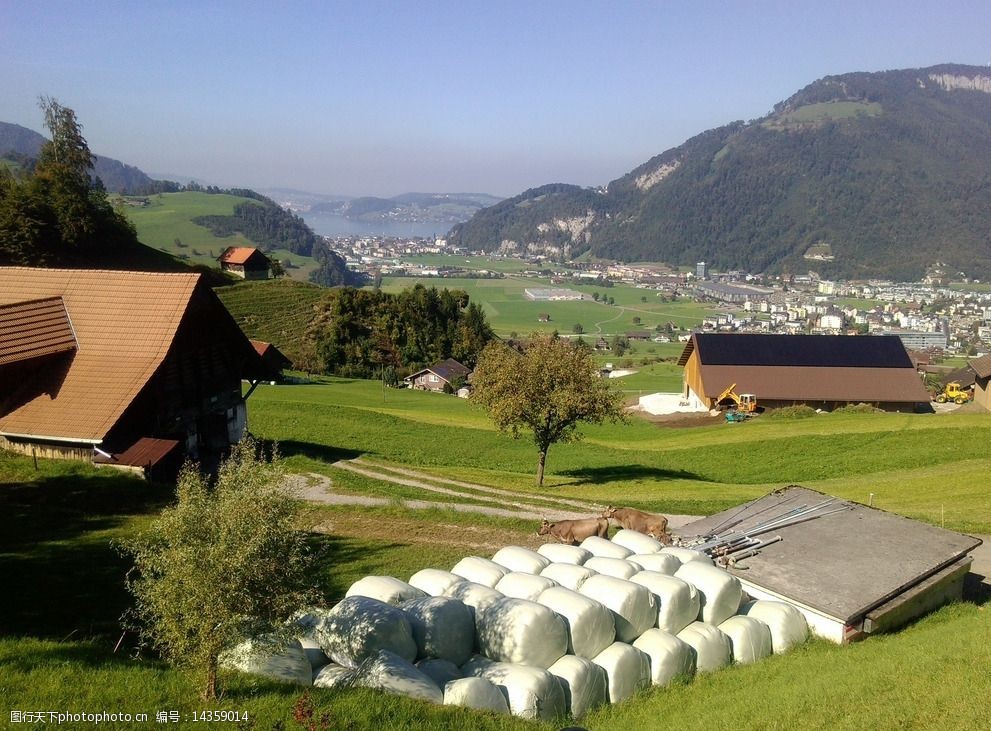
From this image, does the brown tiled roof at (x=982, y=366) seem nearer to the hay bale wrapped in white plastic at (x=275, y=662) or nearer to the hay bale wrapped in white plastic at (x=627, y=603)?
the hay bale wrapped in white plastic at (x=627, y=603)

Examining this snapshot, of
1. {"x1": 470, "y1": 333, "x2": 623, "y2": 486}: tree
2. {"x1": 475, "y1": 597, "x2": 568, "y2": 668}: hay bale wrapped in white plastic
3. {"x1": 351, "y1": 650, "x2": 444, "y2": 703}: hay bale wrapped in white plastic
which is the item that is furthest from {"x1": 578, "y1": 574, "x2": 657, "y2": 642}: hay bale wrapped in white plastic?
{"x1": 470, "y1": 333, "x2": 623, "y2": 486}: tree

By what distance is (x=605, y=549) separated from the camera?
53.8ft

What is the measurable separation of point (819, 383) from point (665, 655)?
6150 centimetres

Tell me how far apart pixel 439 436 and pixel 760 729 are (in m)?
37.6

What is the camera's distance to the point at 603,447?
49.5 meters

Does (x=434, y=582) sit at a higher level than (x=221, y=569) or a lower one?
lower

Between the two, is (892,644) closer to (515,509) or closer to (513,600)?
(513,600)

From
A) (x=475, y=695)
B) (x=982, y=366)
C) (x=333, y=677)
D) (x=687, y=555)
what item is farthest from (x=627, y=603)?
(x=982, y=366)

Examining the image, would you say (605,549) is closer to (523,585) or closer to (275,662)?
(523,585)

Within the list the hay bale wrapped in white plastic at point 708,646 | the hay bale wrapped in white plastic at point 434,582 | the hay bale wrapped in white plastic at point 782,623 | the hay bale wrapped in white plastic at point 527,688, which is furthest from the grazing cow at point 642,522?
the hay bale wrapped in white plastic at point 527,688

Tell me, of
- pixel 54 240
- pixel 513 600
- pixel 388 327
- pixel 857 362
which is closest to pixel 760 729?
pixel 513 600

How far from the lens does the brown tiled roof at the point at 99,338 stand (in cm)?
2297

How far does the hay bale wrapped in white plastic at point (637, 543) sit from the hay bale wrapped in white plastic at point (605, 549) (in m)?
0.31

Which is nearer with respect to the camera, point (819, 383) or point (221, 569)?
point (221, 569)
